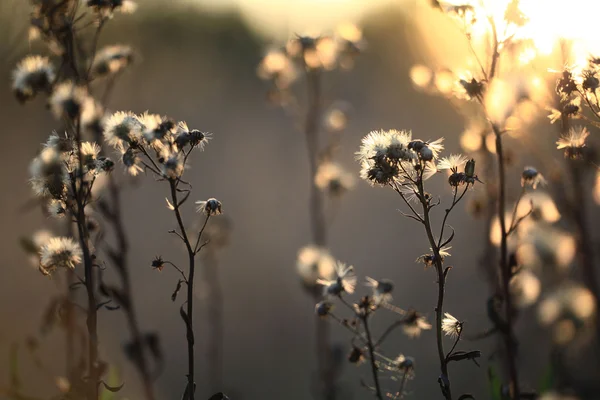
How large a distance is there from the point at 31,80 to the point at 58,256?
2.84 feet

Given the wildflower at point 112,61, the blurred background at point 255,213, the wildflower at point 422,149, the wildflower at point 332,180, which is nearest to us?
the wildflower at point 422,149

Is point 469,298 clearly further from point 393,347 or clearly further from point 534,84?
point 534,84

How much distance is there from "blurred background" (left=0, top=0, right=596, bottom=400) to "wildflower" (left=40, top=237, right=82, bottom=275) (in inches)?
42.9

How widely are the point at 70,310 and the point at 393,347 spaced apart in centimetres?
421

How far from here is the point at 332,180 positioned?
5230 mm

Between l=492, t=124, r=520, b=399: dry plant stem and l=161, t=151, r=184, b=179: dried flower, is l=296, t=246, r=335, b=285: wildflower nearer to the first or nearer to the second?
l=492, t=124, r=520, b=399: dry plant stem

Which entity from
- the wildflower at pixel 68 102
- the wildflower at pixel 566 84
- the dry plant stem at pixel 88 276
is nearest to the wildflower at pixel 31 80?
the wildflower at pixel 68 102

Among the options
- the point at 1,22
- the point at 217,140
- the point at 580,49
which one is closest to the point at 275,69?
the point at 1,22

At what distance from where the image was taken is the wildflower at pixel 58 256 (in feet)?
8.93

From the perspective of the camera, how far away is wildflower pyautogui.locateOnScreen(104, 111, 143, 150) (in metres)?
2.51

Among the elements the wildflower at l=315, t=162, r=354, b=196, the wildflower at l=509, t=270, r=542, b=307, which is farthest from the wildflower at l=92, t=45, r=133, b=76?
the wildflower at l=509, t=270, r=542, b=307

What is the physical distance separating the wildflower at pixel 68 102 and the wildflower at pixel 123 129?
28 centimetres

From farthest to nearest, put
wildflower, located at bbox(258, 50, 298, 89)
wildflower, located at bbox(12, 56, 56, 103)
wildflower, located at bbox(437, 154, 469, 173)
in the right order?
1. wildflower, located at bbox(258, 50, 298, 89)
2. wildflower, located at bbox(12, 56, 56, 103)
3. wildflower, located at bbox(437, 154, 469, 173)

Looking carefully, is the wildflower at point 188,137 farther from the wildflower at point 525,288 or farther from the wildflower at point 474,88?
the wildflower at point 525,288
